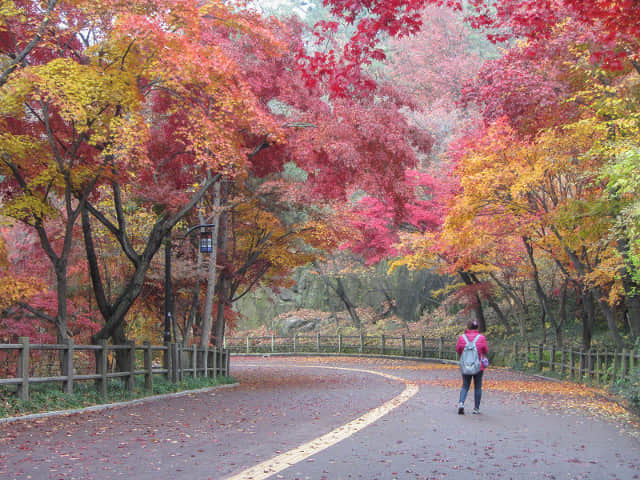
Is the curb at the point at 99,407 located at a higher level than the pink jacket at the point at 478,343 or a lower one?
A: lower

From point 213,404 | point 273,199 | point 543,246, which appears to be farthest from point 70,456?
point 543,246

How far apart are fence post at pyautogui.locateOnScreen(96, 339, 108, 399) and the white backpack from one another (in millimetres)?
7081

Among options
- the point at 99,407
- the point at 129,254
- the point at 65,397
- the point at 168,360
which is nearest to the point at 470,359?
the point at 99,407

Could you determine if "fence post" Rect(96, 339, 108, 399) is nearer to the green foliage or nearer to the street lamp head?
the green foliage

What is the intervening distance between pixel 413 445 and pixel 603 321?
21626mm

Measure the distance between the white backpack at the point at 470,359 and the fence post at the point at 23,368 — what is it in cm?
713

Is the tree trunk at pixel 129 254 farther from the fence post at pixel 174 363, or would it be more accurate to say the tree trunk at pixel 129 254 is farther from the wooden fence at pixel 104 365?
the fence post at pixel 174 363

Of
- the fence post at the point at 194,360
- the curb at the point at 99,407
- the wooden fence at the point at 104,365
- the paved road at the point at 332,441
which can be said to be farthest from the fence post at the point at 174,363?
the paved road at the point at 332,441

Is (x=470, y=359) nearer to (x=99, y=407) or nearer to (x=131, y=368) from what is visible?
(x=99, y=407)

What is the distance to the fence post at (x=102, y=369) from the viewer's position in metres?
13.6

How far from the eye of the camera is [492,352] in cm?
2894

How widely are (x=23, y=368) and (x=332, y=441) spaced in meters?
5.93

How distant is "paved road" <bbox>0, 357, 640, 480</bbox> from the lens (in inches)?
252

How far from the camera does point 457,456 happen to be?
7125mm
